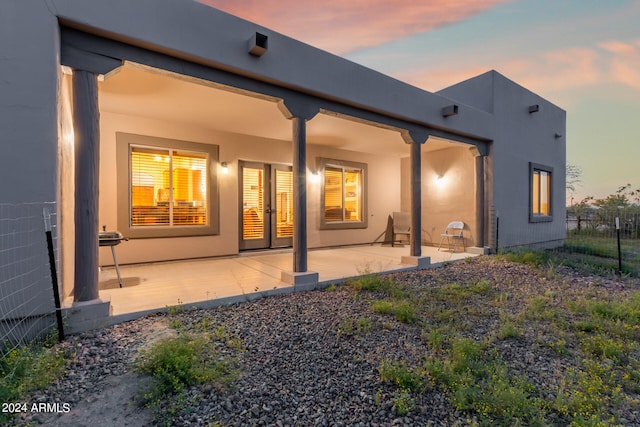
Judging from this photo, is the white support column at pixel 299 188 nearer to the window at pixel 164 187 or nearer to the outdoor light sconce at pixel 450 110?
the window at pixel 164 187

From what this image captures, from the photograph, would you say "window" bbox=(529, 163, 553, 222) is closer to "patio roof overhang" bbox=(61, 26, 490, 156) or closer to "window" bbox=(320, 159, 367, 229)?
"patio roof overhang" bbox=(61, 26, 490, 156)

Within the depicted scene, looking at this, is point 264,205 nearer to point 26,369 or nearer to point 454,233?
point 454,233

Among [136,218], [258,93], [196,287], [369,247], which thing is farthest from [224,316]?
[369,247]

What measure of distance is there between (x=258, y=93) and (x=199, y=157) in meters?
2.86

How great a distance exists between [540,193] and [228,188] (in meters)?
9.07

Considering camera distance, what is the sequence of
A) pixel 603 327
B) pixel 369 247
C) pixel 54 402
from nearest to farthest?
pixel 54 402, pixel 603 327, pixel 369 247

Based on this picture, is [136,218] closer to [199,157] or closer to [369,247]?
[199,157]

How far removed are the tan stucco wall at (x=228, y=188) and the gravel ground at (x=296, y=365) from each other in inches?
115

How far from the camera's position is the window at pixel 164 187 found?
5.18 m

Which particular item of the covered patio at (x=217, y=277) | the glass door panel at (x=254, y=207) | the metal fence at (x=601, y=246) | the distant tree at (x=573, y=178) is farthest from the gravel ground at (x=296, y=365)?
the distant tree at (x=573, y=178)

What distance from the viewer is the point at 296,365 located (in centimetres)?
221

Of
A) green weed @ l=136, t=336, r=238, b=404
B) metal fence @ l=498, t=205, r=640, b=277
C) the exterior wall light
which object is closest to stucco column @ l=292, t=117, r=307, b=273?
green weed @ l=136, t=336, r=238, b=404

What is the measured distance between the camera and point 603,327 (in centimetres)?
295

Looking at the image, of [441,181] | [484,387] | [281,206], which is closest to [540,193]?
[441,181]
